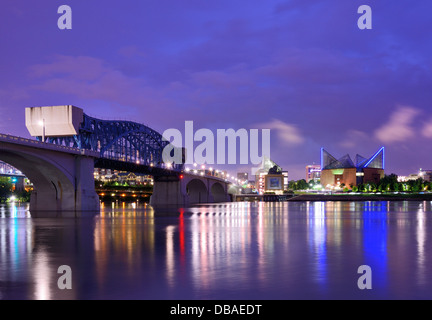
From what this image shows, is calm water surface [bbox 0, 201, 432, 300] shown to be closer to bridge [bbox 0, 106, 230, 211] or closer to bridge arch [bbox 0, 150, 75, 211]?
bridge [bbox 0, 106, 230, 211]

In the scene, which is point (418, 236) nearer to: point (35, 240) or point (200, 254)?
point (200, 254)

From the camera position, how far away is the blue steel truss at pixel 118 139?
88.4 metres

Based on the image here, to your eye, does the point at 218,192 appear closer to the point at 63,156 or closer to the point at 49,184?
the point at 49,184

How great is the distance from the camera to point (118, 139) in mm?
112312

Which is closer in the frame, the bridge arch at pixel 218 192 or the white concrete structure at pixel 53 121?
the white concrete structure at pixel 53 121

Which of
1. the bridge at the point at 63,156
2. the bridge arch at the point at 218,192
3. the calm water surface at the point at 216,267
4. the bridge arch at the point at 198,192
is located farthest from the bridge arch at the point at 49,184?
the bridge arch at the point at 218,192

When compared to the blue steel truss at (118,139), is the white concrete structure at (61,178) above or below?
below

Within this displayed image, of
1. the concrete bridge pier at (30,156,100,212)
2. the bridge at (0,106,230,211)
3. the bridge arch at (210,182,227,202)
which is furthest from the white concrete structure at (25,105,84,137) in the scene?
the bridge arch at (210,182,227,202)

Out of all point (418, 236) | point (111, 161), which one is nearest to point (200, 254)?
point (418, 236)

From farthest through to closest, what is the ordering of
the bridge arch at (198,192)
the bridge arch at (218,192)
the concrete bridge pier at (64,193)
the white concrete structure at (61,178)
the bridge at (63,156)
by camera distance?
the bridge arch at (218,192) → the bridge arch at (198,192) → the concrete bridge pier at (64,193) → the white concrete structure at (61,178) → the bridge at (63,156)

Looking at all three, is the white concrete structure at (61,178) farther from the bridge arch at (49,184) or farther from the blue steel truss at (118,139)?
the blue steel truss at (118,139)

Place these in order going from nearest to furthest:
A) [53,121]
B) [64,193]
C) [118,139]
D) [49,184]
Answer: [49,184] < [64,193] < [53,121] < [118,139]

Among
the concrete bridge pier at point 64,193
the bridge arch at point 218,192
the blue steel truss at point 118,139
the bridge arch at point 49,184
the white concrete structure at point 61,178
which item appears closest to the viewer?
the white concrete structure at point 61,178

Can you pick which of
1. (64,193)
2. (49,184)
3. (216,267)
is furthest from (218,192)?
(216,267)
